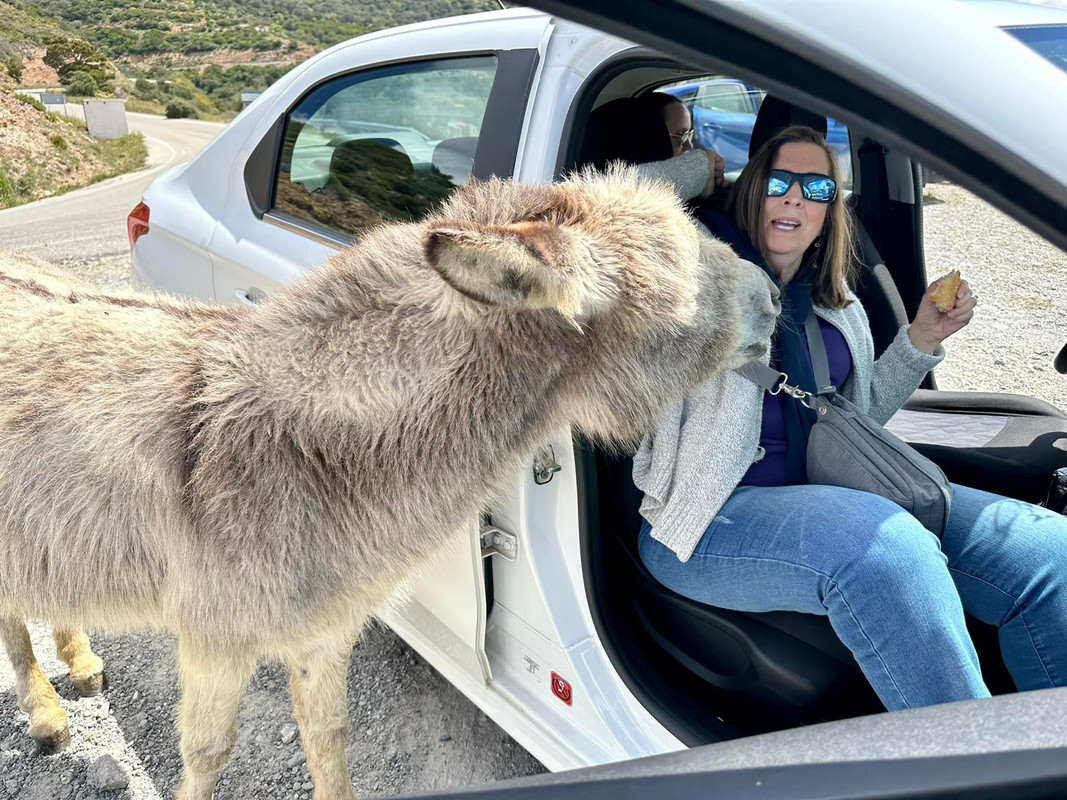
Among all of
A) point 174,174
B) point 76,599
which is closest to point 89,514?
point 76,599

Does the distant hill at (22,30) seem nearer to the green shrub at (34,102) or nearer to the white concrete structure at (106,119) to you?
the green shrub at (34,102)

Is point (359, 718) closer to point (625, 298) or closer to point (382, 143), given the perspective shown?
point (625, 298)

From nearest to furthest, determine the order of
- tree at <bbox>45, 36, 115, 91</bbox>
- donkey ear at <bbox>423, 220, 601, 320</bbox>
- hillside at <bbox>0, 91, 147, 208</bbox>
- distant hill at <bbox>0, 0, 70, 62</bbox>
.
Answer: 1. donkey ear at <bbox>423, 220, 601, 320</bbox>
2. distant hill at <bbox>0, 0, 70, 62</bbox>
3. tree at <bbox>45, 36, 115, 91</bbox>
4. hillside at <bbox>0, 91, 147, 208</bbox>

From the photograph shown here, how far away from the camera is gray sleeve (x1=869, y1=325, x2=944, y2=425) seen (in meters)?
2.46

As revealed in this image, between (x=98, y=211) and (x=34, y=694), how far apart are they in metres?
15.6

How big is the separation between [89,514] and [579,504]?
4.22 ft

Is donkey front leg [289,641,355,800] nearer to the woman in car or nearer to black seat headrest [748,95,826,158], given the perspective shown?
the woman in car

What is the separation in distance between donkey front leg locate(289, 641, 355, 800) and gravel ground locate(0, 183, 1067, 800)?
0.58ft

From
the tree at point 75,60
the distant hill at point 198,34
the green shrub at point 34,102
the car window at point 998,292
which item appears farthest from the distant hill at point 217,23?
the green shrub at point 34,102

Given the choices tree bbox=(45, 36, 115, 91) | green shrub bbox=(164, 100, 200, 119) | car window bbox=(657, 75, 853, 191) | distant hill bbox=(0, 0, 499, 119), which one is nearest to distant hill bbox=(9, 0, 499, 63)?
distant hill bbox=(0, 0, 499, 119)

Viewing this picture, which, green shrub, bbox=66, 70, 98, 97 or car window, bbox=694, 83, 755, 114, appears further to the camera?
green shrub, bbox=66, 70, 98, 97

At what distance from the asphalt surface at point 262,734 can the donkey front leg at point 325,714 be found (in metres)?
0.17

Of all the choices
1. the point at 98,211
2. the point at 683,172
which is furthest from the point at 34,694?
the point at 98,211

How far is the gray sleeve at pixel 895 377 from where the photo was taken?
8.07ft
